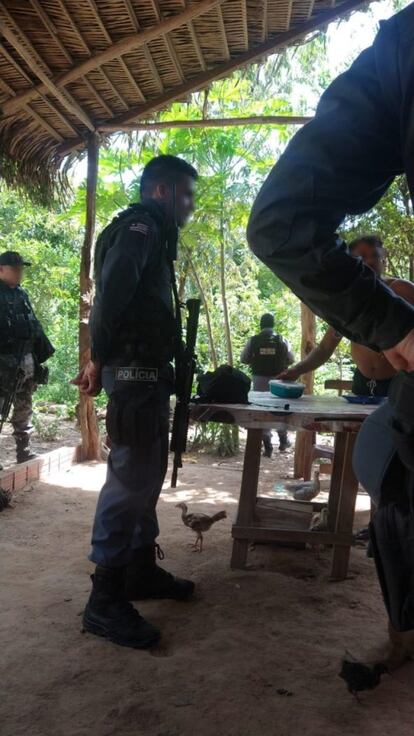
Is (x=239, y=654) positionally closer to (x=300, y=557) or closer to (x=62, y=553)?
(x=300, y=557)

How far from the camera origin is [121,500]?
264cm

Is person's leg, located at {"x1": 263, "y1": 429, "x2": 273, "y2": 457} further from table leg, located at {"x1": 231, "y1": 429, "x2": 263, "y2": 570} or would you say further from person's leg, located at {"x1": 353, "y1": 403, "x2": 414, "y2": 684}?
person's leg, located at {"x1": 353, "y1": 403, "x2": 414, "y2": 684}

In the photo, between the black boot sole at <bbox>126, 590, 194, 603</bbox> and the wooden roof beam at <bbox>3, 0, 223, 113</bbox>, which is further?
the wooden roof beam at <bbox>3, 0, 223, 113</bbox>

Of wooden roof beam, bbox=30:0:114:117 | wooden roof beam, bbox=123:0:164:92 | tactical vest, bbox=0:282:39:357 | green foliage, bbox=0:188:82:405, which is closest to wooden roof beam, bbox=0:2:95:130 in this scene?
wooden roof beam, bbox=30:0:114:117

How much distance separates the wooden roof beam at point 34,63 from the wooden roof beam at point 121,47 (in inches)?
3.7

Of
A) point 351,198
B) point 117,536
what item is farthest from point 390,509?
point 117,536

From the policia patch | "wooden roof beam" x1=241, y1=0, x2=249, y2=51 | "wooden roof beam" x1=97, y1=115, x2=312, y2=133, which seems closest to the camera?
the policia patch

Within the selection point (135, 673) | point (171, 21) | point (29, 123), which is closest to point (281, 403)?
point (135, 673)

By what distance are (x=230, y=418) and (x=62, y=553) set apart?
5.15ft

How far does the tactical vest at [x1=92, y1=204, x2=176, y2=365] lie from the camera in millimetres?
2713

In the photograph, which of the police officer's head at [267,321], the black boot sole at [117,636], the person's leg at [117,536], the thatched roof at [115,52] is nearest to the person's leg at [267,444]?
the police officer's head at [267,321]

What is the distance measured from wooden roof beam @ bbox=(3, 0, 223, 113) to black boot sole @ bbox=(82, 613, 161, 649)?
3.94m

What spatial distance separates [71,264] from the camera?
13.1 metres

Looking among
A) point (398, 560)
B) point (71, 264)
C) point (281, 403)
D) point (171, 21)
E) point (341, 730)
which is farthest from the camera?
point (71, 264)
